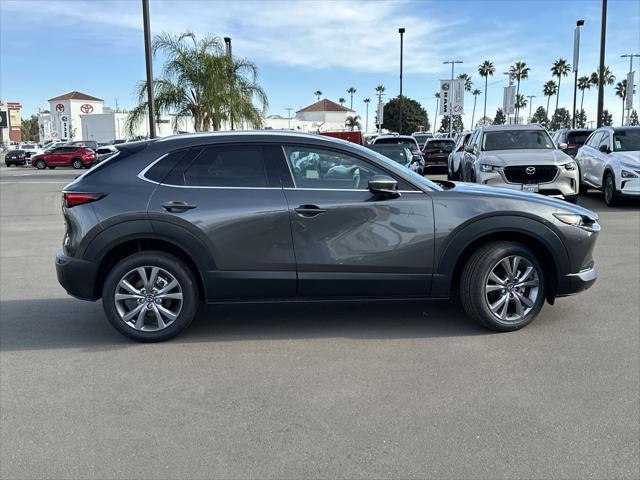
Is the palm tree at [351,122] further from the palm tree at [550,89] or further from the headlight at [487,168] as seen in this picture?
the headlight at [487,168]

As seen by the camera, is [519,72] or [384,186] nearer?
[384,186]

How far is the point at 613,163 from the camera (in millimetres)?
13961

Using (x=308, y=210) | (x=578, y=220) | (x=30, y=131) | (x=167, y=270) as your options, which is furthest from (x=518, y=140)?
(x=30, y=131)

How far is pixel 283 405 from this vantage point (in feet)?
13.1

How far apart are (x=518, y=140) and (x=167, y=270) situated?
11076 mm

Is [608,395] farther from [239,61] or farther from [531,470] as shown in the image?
[239,61]

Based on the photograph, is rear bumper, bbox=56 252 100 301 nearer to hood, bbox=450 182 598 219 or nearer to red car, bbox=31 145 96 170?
hood, bbox=450 182 598 219

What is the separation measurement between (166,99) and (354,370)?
23.8 metres

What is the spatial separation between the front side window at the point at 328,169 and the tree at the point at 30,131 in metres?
164

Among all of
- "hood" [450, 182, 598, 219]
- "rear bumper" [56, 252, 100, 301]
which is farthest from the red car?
"hood" [450, 182, 598, 219]

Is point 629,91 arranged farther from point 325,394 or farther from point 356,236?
point 325,394

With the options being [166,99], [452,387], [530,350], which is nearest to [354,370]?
[452,387]

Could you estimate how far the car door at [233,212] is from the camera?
16.6 ft

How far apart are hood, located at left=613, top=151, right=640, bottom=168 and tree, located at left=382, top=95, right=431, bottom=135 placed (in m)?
79.2
